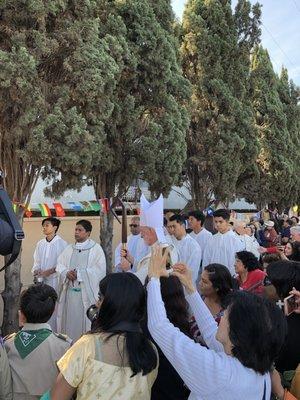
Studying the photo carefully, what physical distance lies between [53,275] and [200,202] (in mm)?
7835

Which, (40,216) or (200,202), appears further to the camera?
(200,202)

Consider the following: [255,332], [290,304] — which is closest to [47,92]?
[290,304]

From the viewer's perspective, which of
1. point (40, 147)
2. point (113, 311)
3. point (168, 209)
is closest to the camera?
point (113, 311)

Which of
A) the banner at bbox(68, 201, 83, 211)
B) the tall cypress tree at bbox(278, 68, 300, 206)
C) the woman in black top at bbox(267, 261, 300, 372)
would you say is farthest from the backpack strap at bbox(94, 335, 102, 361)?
the tall cypress tree at bbox(278, 68, 300, 206)

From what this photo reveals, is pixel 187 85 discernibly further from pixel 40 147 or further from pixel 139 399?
pixel 139 399

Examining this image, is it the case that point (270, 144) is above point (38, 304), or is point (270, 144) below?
above

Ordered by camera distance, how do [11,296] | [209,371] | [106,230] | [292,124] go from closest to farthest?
[209,371]
[11,296]
[106,230]
[292,124]

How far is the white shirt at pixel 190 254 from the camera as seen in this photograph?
6324mm

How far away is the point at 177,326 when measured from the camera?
2.70m

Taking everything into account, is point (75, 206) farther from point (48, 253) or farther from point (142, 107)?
point (48, 253)

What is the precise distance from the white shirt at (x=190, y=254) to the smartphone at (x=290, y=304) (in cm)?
327

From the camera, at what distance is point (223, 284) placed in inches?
141

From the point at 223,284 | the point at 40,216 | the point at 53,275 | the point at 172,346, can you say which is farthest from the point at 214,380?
the point at 40,216

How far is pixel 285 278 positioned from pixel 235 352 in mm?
1460
